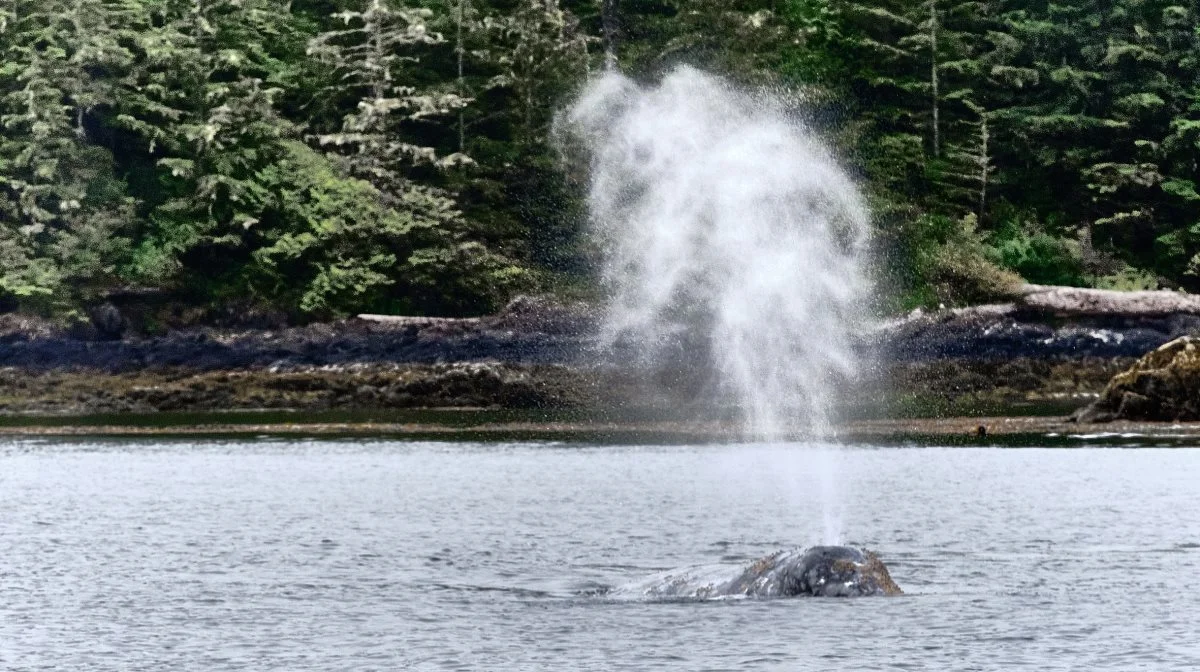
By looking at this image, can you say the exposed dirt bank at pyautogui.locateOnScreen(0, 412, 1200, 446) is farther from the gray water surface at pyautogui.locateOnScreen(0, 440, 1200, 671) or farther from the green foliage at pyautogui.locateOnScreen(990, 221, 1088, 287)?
the green foliage at pyautogui.locateOnScreen(990, 221, 1088, 287)

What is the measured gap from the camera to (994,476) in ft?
190

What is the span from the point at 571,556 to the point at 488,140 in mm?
60422

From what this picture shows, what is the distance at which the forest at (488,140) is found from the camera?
310 ft

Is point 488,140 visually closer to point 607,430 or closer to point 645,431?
point 607,430

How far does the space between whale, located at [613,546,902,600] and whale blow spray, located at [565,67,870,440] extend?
34.0 metres

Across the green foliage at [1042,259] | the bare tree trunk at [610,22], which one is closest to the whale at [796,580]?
the green foliage at [1042,259]

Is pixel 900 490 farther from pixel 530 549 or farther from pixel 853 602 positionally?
pixel 853 602

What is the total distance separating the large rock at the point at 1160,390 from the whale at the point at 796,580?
3690 centimetres

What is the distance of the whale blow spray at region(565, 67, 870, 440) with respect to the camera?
76.2 m

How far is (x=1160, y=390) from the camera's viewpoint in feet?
230

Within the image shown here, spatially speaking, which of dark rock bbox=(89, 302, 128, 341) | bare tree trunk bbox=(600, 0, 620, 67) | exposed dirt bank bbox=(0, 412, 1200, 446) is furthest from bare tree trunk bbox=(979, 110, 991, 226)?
dark rock bbox=(89, 302, 128, 341)

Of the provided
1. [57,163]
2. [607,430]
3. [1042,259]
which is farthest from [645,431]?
[57,163]

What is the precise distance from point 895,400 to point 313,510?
114ft

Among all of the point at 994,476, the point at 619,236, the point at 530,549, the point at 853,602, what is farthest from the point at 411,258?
the point at 853,602
